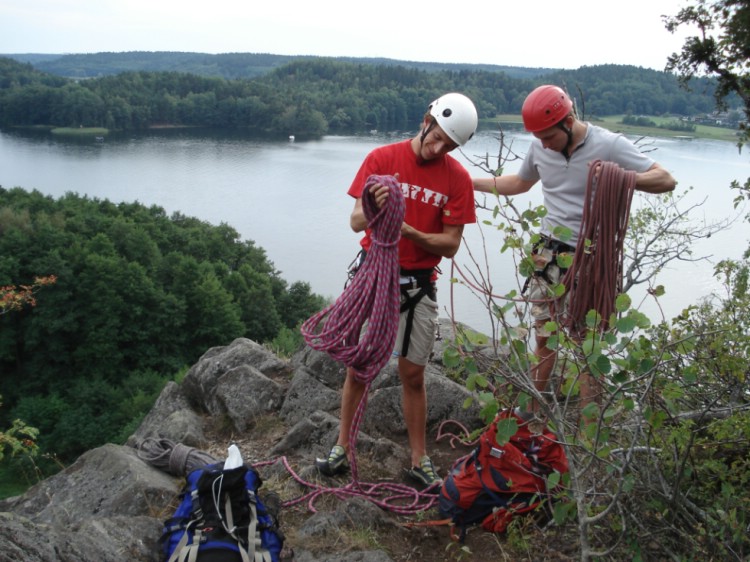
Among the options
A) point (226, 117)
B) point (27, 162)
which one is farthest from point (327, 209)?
point (226, 117)

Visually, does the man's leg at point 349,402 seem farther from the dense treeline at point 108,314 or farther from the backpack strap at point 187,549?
the dense treeline at point 108,314

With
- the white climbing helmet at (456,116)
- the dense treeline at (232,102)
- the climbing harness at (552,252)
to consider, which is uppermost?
the white climbing helmet at (456,116)

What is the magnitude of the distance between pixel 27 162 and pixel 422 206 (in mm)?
57330

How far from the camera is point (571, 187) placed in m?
3.13

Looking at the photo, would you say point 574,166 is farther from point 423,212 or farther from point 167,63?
point 167,63

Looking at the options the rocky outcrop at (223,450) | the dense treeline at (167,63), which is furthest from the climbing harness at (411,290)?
the dense treeline at (167,63)

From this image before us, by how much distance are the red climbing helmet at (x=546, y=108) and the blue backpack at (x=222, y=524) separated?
1.89m

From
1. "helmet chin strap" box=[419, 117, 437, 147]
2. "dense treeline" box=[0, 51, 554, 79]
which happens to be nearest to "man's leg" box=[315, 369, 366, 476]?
"helmet chin strap" box=[419, 117, 437, 147]

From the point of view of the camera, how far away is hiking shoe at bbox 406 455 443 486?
3.43 meters

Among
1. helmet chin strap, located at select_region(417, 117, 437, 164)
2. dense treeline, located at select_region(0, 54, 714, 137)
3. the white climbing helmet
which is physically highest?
the white climbing helmet

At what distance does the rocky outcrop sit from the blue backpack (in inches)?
6.4

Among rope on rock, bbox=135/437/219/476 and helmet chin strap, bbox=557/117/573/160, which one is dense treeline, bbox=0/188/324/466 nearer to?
rope on rock, bbox=135/437/219/476

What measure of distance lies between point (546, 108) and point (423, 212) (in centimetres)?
69

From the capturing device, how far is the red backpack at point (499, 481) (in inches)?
115
